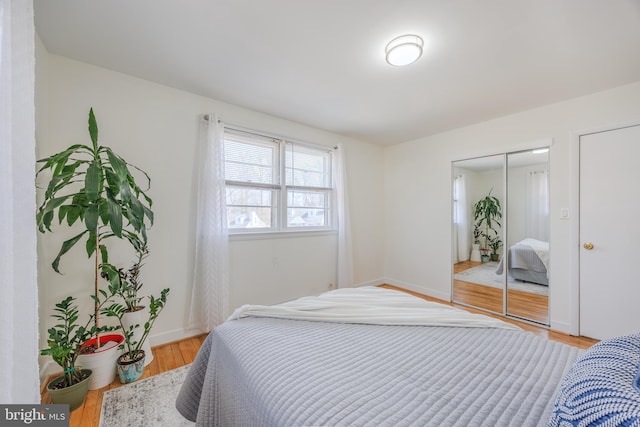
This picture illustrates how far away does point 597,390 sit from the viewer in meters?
0.60

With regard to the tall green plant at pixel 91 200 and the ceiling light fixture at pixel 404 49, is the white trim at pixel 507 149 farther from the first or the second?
the tall green plant at pixel 91 200

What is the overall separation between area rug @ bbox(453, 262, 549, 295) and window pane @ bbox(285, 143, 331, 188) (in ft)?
7.69

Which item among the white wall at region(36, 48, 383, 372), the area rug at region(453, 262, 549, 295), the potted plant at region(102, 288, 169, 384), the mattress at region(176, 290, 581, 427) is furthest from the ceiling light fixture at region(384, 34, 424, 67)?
the area rug at region(453, 262, 549, 295)

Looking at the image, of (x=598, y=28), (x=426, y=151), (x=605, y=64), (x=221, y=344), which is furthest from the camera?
(x=426, y=151)

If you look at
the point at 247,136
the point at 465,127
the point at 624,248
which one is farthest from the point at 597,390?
the point at 465,127

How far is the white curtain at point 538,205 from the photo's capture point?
2.77 metres

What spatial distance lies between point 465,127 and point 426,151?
60 cm

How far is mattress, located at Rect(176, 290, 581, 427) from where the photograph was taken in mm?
794

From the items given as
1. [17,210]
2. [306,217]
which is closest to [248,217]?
[306,217]

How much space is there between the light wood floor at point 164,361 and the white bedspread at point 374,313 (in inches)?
41.7

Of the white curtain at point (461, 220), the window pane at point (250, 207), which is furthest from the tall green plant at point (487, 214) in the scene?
the window pane at point (250, 207)

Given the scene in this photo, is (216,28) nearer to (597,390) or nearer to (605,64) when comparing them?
(597,390)

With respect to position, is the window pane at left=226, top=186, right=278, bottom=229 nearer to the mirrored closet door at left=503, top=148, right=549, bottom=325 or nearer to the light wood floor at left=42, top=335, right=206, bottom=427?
the light wood floor at left=42, top=335, right=206, bottom=427

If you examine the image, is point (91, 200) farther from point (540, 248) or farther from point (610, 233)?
point (610, 233)
